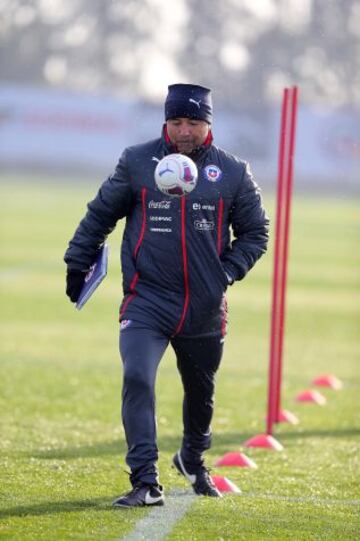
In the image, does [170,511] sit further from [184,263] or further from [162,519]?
[184,263]

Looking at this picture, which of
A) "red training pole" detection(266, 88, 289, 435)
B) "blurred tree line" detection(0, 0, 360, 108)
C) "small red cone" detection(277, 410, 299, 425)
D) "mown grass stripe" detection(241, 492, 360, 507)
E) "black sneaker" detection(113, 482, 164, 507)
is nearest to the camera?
"black sneaker" detection(113, 482, 164, 507)

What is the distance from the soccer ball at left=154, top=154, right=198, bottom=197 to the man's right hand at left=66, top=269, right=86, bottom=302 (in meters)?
0.73

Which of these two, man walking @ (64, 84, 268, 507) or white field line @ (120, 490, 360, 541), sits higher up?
man walking @ (64, 84, 268, 507)

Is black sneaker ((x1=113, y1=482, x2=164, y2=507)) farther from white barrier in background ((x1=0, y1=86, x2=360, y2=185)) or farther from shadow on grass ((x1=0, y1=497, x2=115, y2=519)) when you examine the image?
white barrier in background ((x1=0, y1=86, x2=360, y2=185))

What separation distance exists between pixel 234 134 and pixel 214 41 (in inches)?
328

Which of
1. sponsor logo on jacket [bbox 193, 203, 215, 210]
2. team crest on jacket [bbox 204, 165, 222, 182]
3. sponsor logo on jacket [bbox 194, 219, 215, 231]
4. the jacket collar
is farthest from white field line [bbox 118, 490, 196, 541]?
the jacket collar

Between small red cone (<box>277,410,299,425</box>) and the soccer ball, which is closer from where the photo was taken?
the soccer ball

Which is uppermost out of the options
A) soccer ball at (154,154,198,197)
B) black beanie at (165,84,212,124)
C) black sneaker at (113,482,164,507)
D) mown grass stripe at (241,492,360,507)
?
black beanie at (165,84,212,124)

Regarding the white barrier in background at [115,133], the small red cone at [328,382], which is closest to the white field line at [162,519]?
the small red cone at [328,382]

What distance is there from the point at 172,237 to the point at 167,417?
156 inches

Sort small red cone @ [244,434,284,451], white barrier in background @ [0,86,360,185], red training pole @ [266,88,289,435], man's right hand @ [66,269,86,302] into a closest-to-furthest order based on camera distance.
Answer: man's right hand @ [66,269,86,302] → small red cone @ [244,434,284,451] → red training pole @ [266,88,289,435] → white barrier in background @ [0,86,360,185]

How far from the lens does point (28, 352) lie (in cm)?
1394

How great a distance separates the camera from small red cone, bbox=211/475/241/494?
775 cm

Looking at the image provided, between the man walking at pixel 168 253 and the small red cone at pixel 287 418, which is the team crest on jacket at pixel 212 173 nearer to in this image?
the man walking at pixel 168 253
